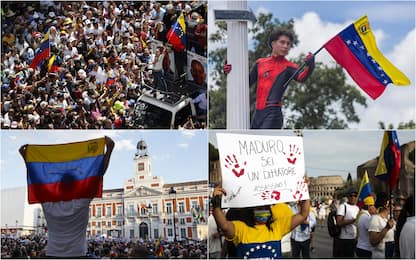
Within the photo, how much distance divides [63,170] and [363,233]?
3162 mm

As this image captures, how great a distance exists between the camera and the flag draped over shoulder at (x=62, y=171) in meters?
6.24

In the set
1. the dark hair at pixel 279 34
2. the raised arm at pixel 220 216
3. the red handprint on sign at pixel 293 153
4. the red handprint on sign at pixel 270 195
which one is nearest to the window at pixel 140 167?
the raised arm at pixel 220 216

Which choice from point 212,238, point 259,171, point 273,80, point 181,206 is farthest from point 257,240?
point 273,80

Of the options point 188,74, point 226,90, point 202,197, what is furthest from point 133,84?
point 202,197

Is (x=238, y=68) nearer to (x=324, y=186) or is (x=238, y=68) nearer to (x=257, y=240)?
(x=324, y=186)

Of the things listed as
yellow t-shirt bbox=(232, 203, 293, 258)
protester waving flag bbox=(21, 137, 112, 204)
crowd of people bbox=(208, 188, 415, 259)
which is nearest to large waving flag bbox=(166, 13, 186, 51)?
protester waving flag bbox=(21, 137, 112, 204)

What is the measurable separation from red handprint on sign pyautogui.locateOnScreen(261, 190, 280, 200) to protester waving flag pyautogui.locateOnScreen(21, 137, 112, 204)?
165 cm

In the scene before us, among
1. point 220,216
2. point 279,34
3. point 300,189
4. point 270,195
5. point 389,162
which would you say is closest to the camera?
point 220,216

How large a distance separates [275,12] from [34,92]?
271cm

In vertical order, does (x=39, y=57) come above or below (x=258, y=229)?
above

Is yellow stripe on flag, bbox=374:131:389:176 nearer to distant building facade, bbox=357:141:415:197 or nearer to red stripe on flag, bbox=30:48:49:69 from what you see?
A: distant building facade, bbox=357:141:415:197

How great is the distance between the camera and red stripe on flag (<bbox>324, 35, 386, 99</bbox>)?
6.52 meters

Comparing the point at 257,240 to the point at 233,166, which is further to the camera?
the point at 233,166

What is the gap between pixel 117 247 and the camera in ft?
20.5
